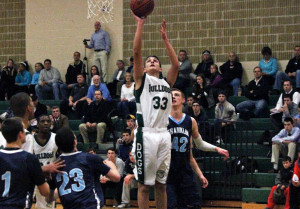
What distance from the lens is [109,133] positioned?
17.3m

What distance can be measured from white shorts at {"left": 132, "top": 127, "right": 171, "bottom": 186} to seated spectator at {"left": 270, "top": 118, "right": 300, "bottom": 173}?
6.17m

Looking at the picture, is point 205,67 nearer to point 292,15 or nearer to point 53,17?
point 292,15

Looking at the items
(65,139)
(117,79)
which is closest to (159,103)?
(65,139)

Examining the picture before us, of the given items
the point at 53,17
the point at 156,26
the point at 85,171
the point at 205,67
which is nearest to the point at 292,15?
the point at 205,67

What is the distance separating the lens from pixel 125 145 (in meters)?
15.3

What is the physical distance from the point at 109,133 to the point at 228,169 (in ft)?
12.3

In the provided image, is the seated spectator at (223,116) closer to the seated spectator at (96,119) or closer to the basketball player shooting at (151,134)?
the seated spectator at (96,119)

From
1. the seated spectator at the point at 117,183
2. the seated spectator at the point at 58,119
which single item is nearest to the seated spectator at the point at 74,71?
the seated spectator at the point at 58,119

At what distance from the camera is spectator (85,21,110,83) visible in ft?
66.1

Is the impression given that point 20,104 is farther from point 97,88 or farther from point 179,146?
point 97,88

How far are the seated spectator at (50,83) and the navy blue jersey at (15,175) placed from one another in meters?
13.6

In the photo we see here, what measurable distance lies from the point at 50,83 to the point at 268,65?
6508 mm

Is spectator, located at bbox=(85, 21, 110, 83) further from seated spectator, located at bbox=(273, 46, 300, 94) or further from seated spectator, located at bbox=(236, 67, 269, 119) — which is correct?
seated spectator, located at bbox=(273, 46, 300, 94)

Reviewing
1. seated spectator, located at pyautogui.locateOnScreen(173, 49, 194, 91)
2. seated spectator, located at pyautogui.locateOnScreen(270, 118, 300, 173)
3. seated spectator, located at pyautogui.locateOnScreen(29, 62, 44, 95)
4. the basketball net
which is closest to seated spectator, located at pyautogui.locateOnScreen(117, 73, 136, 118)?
seated spectator, located at pyautogui.locateOnScreen(173, 49, 194, 91)
